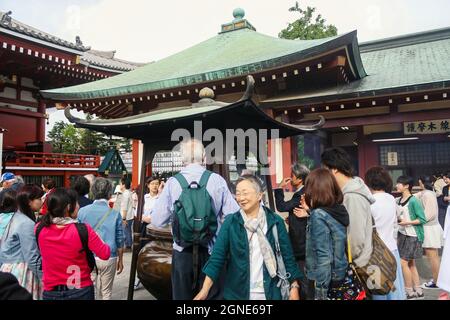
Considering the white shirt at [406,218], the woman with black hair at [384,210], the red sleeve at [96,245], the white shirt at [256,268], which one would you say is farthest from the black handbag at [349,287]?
the white shirt at [406,218]

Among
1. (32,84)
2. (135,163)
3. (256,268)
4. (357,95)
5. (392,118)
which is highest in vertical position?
(32,84)

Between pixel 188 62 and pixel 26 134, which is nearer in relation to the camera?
pixel 188 62

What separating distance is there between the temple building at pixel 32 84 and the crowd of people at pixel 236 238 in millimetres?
10279

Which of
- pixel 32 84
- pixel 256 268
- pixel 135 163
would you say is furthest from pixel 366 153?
pixel 32 84

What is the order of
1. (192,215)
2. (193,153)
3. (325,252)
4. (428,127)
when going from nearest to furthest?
(325,252)
(192,215)
(193,153)
(428,127)

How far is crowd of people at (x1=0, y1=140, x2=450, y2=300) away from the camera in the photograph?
7.61 feet

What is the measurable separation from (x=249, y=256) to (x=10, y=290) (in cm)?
146

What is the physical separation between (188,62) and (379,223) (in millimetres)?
8031

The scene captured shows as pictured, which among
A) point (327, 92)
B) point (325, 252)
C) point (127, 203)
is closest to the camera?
point (325, 252)

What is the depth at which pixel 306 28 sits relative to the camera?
21141 mm

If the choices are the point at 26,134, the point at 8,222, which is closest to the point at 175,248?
the point at 8,222

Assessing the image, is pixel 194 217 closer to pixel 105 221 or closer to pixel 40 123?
pixel 105 221

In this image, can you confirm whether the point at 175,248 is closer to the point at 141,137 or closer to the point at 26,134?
the point at 141,137
